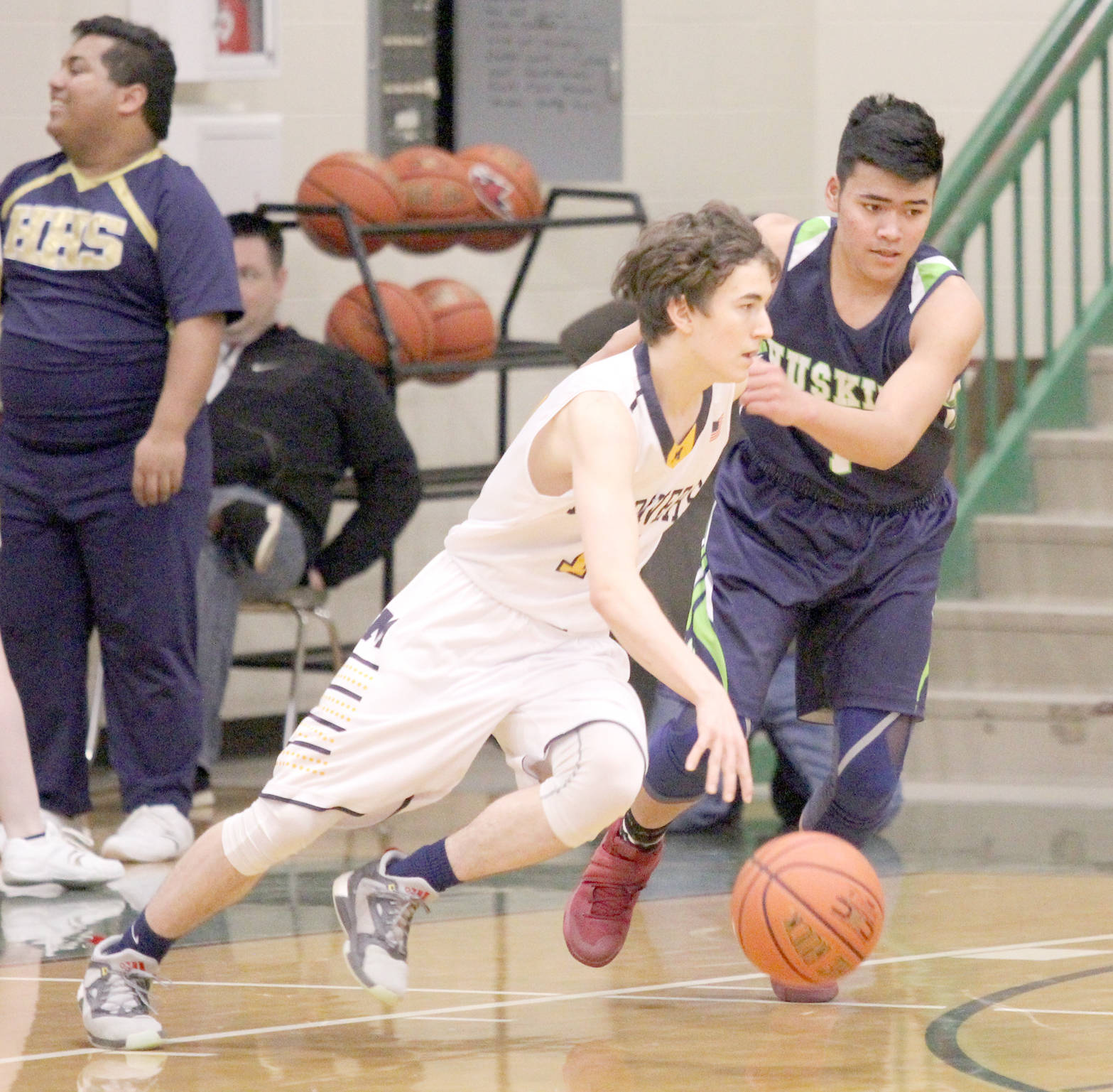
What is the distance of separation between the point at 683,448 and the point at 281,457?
9.44 feet

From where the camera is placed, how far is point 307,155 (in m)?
6.82

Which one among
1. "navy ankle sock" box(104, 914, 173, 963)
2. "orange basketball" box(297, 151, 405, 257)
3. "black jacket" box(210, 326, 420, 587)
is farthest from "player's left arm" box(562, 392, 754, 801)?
"orange basketball" box(297, 151, 405, 257)

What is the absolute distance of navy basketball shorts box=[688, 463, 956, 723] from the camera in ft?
12.3

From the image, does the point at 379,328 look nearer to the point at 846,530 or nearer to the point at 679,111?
the point at 679,111

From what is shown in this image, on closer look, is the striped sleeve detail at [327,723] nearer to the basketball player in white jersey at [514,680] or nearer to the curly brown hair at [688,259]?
the basketball player in white jersey at [514,680]

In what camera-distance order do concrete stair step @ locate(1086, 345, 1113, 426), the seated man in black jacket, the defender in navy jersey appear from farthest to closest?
concrete stair step @ locate(1086, 345, 1113, 426)
the seated man in black jacket
the defender in navy jersey

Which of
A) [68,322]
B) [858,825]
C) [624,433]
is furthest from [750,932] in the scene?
[68,322]

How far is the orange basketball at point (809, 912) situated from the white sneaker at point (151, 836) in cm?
201

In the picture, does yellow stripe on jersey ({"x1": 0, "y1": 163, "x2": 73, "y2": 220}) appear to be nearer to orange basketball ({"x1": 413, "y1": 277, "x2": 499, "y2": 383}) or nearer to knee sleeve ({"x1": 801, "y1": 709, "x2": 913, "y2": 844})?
orange basketball ({"x1": 413, "y1": 277, "x2": 499, "y2": 383})

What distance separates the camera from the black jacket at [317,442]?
6016 mm

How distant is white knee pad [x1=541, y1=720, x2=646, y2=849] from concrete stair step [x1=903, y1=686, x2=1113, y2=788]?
2.99m

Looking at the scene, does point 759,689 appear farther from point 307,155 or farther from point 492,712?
point 307,155

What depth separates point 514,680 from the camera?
3318 mm

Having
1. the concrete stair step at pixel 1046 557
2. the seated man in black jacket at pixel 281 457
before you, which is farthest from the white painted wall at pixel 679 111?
the concrete stair step at pixel 1046 557
